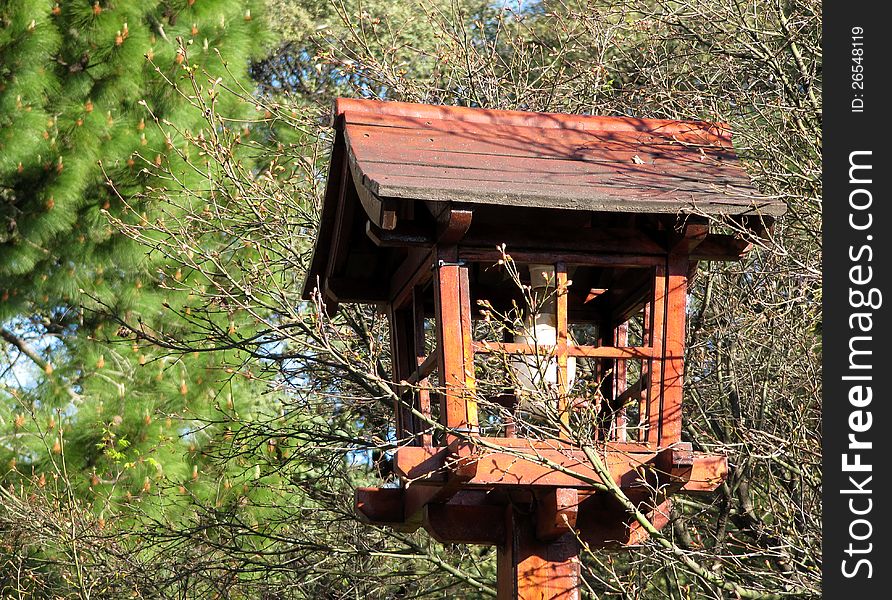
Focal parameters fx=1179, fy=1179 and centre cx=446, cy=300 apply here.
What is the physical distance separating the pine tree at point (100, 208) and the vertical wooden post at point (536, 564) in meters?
3.78

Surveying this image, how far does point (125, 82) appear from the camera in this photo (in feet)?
25.7

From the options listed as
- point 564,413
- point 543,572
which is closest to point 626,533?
point 543,572

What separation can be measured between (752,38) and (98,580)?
4.84m

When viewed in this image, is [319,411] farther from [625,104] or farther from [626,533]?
[626,533]

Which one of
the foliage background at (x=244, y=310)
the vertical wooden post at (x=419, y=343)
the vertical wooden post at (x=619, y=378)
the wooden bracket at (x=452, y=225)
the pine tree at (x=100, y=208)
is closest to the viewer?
the wooden bracket at (x=452, y=225)

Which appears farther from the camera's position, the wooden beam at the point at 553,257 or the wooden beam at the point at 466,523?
the wooden beam at the point at 466,523

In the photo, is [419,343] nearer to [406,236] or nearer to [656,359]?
[406,236]

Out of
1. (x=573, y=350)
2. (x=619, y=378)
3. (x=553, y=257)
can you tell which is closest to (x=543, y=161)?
(x=553, y=257)

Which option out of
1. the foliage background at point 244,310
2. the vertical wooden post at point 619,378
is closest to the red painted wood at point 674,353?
the vertical wooden post at point 619,378

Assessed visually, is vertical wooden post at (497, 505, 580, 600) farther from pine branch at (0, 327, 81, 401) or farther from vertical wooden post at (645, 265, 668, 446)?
pine branch at (0, 327, 81, 401)

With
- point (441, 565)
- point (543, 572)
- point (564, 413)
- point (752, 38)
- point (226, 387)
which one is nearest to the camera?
point (564, 413)

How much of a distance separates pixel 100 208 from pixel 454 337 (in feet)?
15.7

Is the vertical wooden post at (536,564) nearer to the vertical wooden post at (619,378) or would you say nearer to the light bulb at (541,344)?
the light bulb at (541,344)

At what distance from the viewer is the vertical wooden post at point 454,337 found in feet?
12.3
